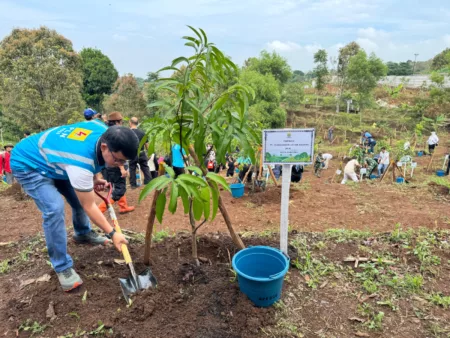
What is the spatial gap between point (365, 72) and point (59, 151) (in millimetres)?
22191

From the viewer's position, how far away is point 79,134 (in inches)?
86.9

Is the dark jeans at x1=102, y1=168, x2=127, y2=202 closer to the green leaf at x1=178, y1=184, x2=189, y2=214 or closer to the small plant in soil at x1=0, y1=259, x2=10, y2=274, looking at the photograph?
the small plant in soil at x1=0, y1=259, x2=10, y2=274

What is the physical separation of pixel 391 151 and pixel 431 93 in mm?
11512

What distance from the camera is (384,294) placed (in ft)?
7.93

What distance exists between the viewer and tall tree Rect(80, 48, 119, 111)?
89.8 ft

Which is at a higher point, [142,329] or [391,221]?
[142,329]

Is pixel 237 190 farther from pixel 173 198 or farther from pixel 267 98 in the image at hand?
pixel 267 98

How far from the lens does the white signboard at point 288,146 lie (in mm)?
2432

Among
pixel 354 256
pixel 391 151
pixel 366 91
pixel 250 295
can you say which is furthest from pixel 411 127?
pixel 250 295

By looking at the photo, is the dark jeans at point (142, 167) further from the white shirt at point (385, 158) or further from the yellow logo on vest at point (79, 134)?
the white shirt at point (385, 158)

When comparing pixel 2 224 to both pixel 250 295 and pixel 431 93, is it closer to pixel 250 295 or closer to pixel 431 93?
pixel 250 295

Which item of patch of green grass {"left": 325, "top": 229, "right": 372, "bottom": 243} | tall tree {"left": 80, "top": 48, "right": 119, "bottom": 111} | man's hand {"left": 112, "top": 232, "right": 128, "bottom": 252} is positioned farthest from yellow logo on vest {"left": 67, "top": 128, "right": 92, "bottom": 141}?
tall tree {"left": 80, "top": 48, "right": 119, "bottom": 111}

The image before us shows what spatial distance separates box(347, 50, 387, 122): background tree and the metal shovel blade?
2189 centimetres

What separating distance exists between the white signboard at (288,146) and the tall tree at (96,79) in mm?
27671
